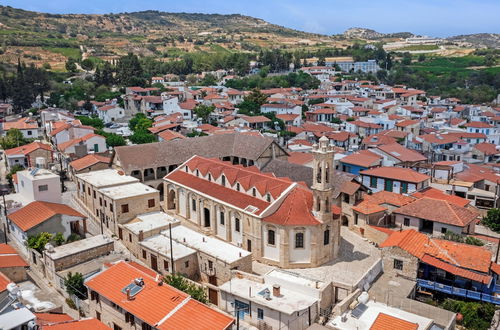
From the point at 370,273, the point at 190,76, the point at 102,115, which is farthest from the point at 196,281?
the point at 190,76

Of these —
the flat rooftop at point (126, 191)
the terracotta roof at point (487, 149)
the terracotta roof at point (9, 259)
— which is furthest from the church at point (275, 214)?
the terracotta roof at point (487, 149)

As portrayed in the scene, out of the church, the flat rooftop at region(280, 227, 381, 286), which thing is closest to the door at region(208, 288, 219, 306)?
the flat rooftop at region(280, 227, 381, 286)

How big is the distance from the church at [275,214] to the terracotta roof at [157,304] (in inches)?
446

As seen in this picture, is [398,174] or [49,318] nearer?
[49,318]

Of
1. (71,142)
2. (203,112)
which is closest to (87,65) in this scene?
(203,112)

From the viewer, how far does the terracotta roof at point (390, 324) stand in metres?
23.9

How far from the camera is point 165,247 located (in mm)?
34562

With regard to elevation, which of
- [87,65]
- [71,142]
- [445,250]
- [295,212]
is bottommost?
[445,250]

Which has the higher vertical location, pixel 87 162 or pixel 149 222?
pixel 87 162

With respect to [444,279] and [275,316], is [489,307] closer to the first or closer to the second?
[444,279]

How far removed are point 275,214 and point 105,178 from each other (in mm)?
20620

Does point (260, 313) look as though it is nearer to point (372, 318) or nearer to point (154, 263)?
point (372, 318)

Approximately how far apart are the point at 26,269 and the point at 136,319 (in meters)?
13.9

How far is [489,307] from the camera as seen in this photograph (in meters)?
28.2
